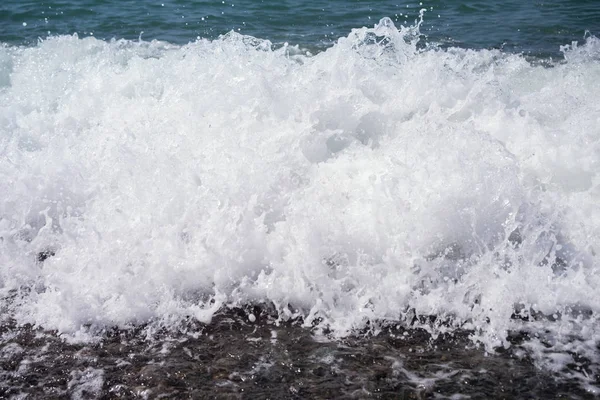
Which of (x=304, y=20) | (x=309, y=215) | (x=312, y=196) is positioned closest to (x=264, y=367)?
(x=309, y=215)

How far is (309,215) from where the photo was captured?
5078 millimetres

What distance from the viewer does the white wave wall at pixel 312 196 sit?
4.47 m

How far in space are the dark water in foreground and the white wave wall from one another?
211 mm

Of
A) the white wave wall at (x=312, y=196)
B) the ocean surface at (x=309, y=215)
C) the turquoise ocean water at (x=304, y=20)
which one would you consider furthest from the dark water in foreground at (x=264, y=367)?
the turquoise ocean water at (x=304, y=20)

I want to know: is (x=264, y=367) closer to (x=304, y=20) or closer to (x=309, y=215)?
(x=309, y=215)

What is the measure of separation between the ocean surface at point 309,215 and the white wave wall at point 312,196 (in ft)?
0.07

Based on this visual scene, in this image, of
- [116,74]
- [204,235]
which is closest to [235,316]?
[204,235]

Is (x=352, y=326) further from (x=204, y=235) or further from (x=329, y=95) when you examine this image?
(x=329, y=95)

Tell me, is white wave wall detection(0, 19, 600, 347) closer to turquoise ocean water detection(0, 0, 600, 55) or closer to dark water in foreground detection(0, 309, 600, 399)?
dark water in foreground detection(0, 309, 600, 399)

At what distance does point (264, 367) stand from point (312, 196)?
6.56ft

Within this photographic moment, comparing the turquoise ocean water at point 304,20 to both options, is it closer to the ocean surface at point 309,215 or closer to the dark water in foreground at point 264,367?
the ocean surface at point 309,215

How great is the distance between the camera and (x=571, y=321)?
13.7ft

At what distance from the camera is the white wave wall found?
4473 millimetres

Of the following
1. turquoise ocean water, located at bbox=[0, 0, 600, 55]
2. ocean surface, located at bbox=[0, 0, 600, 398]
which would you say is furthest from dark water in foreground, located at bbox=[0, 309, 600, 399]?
turquoise ocean water, located at bbox=[0, 0, 600, 55]
